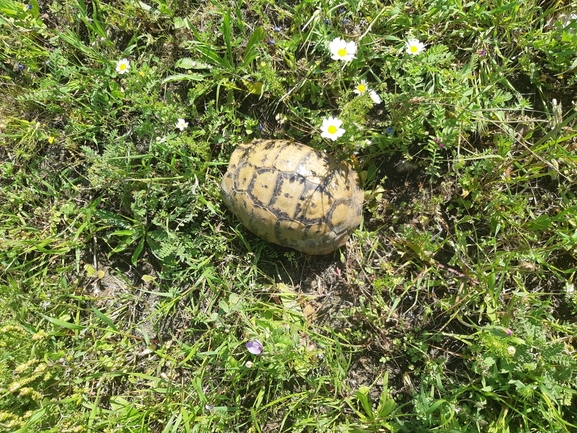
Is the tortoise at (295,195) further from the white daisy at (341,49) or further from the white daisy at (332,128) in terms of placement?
the white daisy at (341,49)

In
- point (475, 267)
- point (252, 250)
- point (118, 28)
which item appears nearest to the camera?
point (475, 267)

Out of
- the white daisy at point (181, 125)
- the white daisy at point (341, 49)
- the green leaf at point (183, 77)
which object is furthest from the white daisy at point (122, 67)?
the white daisy at point (341, 49)

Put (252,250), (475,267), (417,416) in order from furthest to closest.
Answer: (252,250)
(475,267)
(417,416)

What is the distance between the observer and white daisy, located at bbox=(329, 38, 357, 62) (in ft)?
8.75

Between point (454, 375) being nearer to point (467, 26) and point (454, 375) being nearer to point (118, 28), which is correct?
point (467, 26)

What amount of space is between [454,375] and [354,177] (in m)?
1.54

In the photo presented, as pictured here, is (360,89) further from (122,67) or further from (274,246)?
(122,67)

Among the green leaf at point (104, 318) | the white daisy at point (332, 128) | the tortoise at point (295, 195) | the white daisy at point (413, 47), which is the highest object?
the white daisy at point (413, 47)

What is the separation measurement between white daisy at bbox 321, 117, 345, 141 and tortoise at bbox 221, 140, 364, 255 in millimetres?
167

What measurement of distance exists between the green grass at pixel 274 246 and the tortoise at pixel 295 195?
8.6 inches

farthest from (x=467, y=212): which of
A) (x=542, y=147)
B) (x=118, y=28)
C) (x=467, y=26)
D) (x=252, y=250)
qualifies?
(x=118, y=28)

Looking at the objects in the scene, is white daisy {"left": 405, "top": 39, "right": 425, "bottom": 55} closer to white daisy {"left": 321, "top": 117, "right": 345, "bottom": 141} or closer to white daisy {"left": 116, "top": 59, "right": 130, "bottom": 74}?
white daisy {"left": 321, "top": 117, "right": 345, "bottom": 141}

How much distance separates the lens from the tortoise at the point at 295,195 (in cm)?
261

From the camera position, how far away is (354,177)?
2.82 meters
